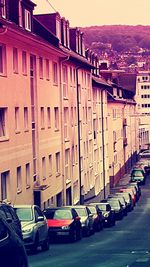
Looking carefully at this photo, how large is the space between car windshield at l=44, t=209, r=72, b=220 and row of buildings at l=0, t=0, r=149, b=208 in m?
2.70

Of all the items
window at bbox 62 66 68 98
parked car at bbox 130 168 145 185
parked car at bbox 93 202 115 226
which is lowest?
parked car at bbox 130 168 145 185

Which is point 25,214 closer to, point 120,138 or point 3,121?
point 3,121

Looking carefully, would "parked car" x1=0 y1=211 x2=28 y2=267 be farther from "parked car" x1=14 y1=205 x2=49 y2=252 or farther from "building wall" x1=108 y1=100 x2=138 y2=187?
"building wall" x1=108 y1=100 x2=138 y2=187

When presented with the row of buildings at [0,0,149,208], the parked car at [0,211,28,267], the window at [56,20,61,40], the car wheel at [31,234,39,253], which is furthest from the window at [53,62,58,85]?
the parked car at [0,211,28,267]

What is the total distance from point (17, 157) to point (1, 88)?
3.88m

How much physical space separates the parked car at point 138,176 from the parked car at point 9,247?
78921 mm

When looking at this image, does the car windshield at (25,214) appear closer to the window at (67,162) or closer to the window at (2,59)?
the window at (2,59)

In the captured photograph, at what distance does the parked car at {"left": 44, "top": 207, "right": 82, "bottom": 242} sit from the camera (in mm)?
27531

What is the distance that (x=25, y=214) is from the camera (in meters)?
23.7

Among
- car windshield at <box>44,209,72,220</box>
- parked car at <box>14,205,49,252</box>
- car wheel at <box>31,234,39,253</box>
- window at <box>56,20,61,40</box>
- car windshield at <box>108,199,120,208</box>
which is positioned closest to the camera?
parked car at <box>14,205,49,252</box>

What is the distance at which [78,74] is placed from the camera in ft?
180

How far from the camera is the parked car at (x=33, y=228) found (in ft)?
Answer: 71.7

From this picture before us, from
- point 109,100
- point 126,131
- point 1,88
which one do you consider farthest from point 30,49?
point 126,131

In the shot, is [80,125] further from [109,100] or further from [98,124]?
[109,100]
